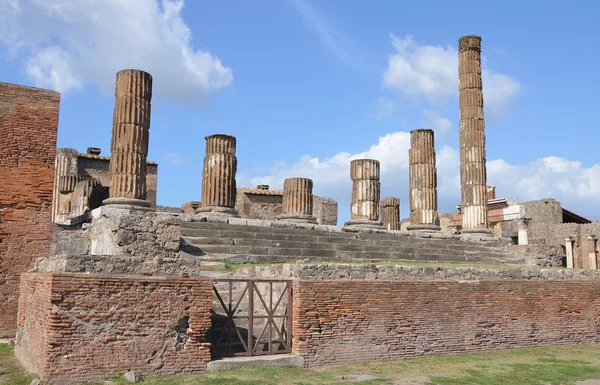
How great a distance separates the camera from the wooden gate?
7.44m

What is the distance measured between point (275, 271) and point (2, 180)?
5.87m

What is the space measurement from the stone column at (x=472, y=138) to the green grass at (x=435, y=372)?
9312mm

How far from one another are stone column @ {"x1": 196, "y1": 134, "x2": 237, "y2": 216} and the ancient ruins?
0.11 ft

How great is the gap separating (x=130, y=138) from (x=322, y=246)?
4888mm

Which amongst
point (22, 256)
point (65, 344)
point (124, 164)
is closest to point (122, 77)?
point (124, 164)

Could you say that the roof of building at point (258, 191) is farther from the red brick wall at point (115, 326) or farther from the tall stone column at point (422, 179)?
the red brick wall at point (115, 326)

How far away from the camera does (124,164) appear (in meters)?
12.6

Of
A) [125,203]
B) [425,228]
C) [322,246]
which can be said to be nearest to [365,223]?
[425,228]

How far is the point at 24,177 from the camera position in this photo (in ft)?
36.0

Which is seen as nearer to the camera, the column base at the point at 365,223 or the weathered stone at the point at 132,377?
the weathered stone at the point at 132,377

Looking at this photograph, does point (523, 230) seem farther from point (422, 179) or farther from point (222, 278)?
point (222, 278)

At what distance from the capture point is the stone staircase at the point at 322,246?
1116cm

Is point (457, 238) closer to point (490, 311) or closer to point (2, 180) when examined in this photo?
point (490, 311)

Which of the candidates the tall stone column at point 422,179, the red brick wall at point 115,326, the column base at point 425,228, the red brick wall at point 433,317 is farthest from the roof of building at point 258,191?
the red brick wall at point 115,326
